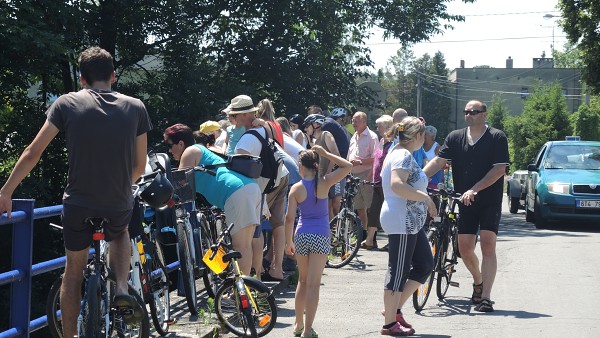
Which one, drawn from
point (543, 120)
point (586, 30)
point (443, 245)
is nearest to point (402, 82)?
point (543, 120)

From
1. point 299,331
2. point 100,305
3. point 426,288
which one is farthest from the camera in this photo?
point 426,288

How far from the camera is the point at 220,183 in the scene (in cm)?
831

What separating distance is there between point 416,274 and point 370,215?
6308mm

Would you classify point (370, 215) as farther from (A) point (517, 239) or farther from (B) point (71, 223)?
(B) point (71, 223)

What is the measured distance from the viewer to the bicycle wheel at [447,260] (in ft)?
32.4

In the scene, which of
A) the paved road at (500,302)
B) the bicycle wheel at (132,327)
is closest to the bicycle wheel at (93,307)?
the bicycle wheel at (132,327)

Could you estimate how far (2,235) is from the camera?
18.2m

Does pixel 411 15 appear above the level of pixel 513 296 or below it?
above

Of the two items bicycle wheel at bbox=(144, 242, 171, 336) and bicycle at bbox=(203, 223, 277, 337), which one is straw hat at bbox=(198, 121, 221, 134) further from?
bicycle at bbox=(203, 223, 277, 337)

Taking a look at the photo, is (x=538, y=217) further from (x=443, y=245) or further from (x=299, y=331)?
(x=299, y=331)

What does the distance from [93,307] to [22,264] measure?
957 millimetres

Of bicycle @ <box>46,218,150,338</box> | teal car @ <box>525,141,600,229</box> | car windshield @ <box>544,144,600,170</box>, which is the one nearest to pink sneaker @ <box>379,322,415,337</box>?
bicycle @ <box>46,218,150,338</box>

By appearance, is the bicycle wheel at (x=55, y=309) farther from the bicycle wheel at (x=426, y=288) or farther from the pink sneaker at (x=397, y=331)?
the bicycle wheel at (x=426, y=288)

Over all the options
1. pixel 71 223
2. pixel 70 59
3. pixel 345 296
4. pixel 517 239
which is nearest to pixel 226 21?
pixel 70 59
